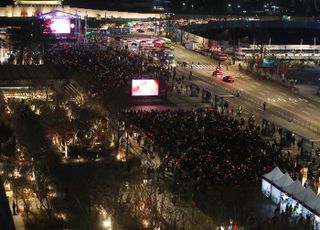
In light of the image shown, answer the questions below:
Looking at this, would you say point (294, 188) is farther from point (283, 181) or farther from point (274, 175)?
point (274, 175)

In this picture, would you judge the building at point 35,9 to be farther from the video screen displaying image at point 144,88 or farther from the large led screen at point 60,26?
the video screen displaying image at point 144,88

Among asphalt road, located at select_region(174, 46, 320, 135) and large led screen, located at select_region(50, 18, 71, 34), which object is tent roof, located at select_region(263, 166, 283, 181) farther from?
large led screen, located at select_region(50, 18, 71, 34)

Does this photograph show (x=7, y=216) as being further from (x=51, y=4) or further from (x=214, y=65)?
(x=51, y=4)

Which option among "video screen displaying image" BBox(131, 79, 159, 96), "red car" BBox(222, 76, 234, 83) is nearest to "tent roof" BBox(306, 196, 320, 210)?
"video screen displaying image" BBox(131, 79, 159, 96)

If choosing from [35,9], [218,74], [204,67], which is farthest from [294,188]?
[35,9]

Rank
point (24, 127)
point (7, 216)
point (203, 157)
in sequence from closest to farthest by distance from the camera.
Answer: point (7, 216) < point (203, 157) < point (24, 127)

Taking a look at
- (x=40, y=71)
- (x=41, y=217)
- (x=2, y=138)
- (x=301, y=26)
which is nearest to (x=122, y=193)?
(x=41, y=217)
